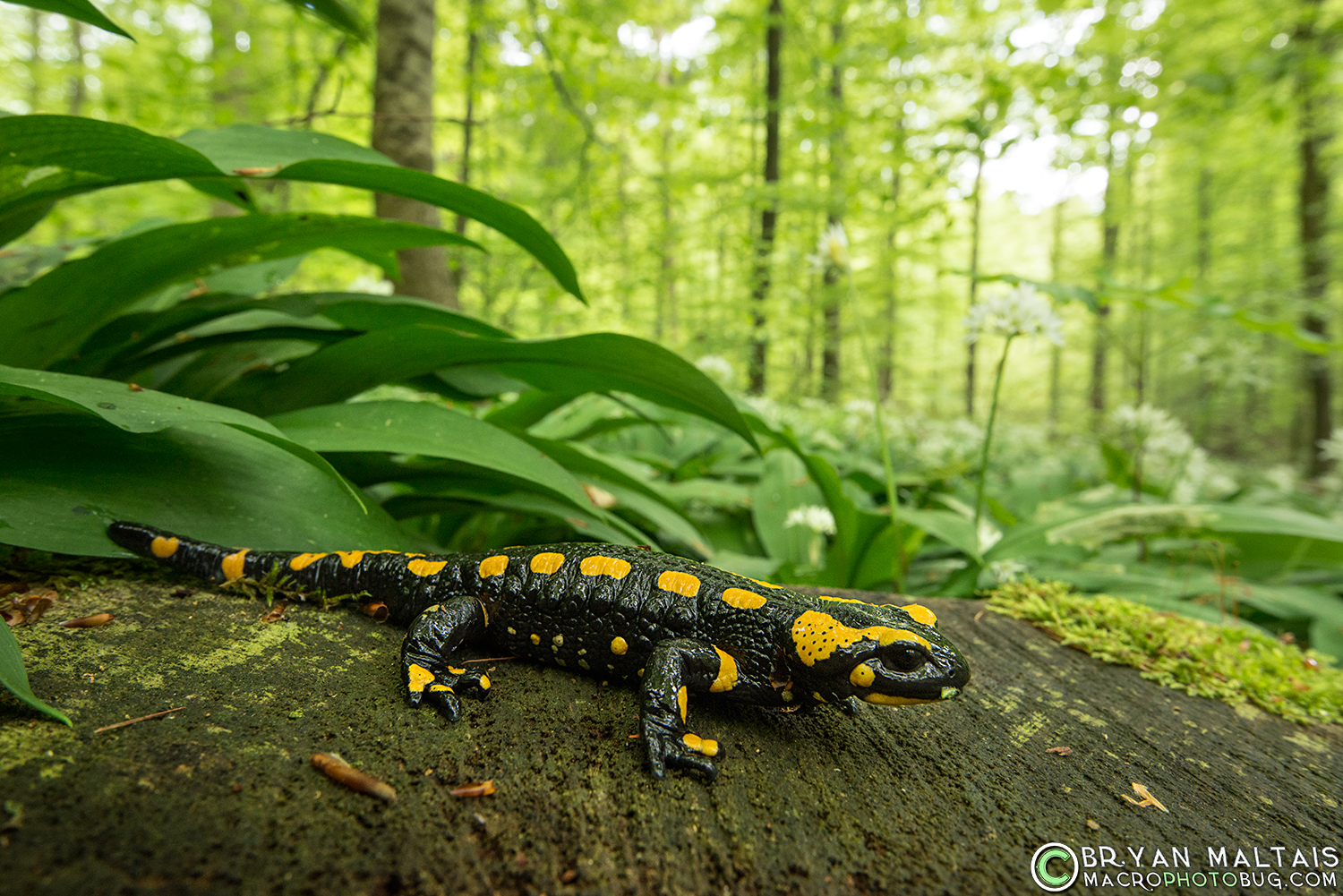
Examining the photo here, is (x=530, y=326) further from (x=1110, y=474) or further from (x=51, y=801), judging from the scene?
(x=51, y=801)

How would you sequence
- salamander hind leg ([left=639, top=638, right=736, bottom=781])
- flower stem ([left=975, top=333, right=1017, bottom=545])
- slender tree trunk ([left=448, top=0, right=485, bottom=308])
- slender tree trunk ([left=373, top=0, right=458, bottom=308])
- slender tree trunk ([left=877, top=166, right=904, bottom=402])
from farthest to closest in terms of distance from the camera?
slender tree trunk ([left=877, top=166, right=904, bottom=402]), slender tree trunk ([left=448, top=0, right=485, bottom=308]), slender tree trunk ([left=373, top=0, right=458, bottom=308]), flower stem ([left=975, top=333, right=1017, bottom=545]), salamander hind leg ([left=639, top=638, right=736, bottom=781])

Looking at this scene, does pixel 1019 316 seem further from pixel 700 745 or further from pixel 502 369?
pixel 700 745

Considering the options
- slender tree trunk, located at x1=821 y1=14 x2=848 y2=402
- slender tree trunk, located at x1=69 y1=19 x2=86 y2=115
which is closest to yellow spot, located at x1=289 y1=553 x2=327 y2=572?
slender tree trunk, located at x1=821 y1=14 x2=848 y2=402

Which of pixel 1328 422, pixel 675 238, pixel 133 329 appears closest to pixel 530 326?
pixel 675 238

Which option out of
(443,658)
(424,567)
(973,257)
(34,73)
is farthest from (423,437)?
(973,257)

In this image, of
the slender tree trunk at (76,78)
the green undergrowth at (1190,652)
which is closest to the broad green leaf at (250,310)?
the green undergrowth at (1190,652)

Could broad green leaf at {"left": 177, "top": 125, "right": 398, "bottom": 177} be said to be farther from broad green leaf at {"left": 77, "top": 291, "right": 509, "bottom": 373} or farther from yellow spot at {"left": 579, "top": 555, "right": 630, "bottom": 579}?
yellow spot at {"left": 579, "top": 555, "right": 630, "bottom": 579}

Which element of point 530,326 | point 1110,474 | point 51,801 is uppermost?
point 530,326
